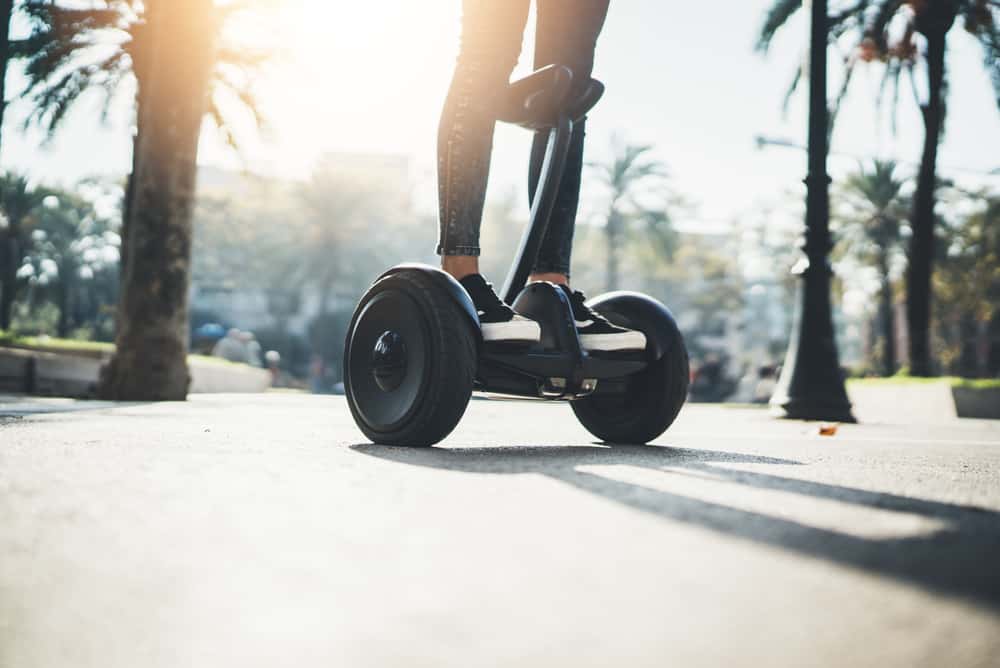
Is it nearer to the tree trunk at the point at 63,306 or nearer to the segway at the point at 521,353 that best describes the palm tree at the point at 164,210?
the segway at the point at 521,353

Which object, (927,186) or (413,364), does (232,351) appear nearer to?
(927,186)

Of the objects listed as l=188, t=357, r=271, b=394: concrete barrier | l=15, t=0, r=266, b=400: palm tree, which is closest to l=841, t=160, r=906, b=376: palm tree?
l=188, t=357, r=271, b=394: concrete barrier

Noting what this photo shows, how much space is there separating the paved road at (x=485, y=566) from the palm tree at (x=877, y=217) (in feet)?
136

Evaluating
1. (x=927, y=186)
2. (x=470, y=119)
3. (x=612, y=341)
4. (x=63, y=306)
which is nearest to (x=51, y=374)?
(x=470, y=119)

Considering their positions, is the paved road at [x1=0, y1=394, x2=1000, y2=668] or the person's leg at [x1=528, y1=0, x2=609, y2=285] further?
the person's leg at [x1=528, y1=0, x2=609, y2=285]

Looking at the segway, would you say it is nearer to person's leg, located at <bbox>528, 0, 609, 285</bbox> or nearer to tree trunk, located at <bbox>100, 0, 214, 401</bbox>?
person's leg, located at <bbox>528, 0, 609, 285</bbox>

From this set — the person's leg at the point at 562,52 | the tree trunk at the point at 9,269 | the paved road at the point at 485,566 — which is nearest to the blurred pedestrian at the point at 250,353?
the tree trunk at the point at 9,269

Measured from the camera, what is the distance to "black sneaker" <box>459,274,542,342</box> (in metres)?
2.70

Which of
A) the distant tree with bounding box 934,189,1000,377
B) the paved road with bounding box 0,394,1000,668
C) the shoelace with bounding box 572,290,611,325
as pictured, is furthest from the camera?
the distant tree with bounding box 934,189,1000,377

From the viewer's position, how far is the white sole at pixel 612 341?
2.86 m

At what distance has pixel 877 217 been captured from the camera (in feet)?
133

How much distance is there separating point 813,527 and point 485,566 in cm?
45

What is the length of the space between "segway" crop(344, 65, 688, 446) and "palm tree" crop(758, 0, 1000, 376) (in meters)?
13.5

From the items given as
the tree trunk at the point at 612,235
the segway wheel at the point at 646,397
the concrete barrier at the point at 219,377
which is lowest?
the concrete barrier at the point at 219,377
